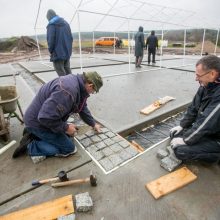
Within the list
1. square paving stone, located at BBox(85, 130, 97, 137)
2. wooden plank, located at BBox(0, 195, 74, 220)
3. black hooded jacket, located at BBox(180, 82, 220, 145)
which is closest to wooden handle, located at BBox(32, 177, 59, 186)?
wooden plank, located at BBox(0, 195, 74, 220)

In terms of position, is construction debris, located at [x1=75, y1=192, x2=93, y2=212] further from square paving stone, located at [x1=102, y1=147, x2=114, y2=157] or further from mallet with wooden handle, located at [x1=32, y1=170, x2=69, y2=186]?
square paving stone, located at [x1=102, y1=147, x2=114, y2=157]

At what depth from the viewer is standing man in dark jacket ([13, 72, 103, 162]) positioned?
2312 millimetres

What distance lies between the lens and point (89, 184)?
2.25 metres

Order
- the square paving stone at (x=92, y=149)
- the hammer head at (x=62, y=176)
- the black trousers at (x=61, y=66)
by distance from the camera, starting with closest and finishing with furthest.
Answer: the hammer head at (x=62, y=176)
the square paving stone at (x=92, y=149)
the black trousers at (x=61, y=66)

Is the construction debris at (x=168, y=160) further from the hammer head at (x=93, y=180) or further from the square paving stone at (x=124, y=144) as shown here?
the hammer head at (x=93, y=180)

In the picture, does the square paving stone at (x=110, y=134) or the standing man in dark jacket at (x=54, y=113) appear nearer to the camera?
the standing man in dark jacket at (x=54, y=113)

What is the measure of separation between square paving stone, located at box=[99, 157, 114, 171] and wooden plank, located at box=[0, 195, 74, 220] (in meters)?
0.63

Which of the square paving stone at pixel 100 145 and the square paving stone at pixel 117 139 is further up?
the square paving stone at pixel 117 139

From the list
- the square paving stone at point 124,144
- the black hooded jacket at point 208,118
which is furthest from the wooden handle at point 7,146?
the black hooded jacket at point 208,118

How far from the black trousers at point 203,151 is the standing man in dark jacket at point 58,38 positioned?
4.04 m

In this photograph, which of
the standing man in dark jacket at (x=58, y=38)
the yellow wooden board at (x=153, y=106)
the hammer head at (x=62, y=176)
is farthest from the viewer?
the standing man in dark jacket at (x=58, y=38)

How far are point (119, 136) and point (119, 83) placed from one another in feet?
12.4

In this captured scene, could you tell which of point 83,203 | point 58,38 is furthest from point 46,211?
point 58,38

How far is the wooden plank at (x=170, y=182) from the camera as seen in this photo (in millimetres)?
2115
